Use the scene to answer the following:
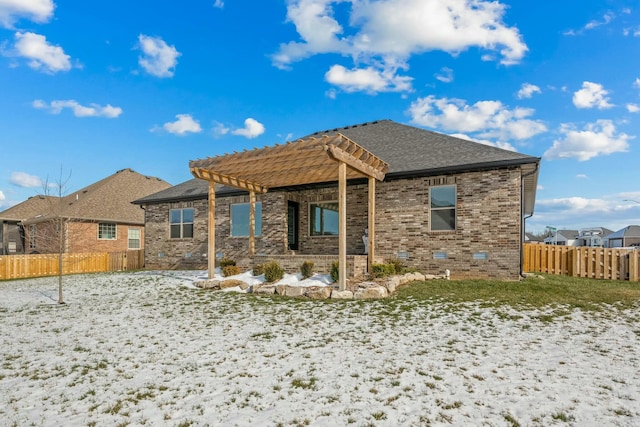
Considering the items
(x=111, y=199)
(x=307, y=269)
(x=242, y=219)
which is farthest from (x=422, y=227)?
(x=111, y=199)

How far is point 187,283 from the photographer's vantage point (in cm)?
1228

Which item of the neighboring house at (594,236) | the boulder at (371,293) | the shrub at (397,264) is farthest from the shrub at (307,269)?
the neighboring house at (594,236)

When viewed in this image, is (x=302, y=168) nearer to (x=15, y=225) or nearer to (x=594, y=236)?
(x=15, y=225)

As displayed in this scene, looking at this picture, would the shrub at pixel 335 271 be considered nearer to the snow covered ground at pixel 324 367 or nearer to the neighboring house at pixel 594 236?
the snow covered ground at pixel 324 367

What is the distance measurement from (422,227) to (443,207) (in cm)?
94

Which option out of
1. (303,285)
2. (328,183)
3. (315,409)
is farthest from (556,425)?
(328,183)

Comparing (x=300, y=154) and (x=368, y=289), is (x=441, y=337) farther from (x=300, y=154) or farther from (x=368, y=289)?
(x=300, y=154)

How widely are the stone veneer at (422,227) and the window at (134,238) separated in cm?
1236

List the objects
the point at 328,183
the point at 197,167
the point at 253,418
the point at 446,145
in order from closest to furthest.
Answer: the point at 253,418, the point at 197,167, the point at 446,145, the point at 328,183

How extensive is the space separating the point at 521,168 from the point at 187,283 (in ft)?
37.2

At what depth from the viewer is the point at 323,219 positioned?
1523 cm

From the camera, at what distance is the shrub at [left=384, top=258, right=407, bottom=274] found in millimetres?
11102

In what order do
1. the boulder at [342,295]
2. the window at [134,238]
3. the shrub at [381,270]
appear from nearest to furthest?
the boulder at [342,295] < the shrub at [381,270] < the window at [134,238]

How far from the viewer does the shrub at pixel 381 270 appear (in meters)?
10.4
